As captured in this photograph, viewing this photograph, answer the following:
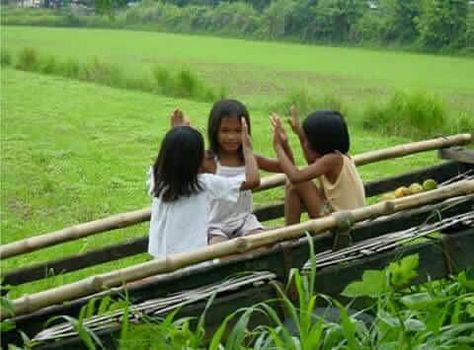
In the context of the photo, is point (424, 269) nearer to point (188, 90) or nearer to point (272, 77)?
point (188, 90)

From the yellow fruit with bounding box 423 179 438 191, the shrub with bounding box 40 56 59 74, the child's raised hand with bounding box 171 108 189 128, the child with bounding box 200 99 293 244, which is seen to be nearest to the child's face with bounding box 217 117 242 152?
the child with bounding box 200 99 293 244

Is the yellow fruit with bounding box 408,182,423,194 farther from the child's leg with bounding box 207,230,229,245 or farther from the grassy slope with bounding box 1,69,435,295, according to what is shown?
the grassy slope with bounding box 1,69,435,295

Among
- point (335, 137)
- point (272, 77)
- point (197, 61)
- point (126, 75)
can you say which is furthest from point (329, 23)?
point (335, 137)

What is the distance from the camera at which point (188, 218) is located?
3.19 metres

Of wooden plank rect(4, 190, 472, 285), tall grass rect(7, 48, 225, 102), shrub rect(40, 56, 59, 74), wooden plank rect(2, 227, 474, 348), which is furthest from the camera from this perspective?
shrub rect(40, 56, 59, 74)

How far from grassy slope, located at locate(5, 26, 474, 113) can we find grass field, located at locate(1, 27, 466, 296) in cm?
3

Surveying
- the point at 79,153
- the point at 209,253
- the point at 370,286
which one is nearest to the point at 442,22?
the point at 79,153

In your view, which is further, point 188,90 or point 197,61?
point 197,61

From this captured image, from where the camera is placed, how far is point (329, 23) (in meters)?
29.8

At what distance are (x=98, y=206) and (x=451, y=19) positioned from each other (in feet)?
61.5

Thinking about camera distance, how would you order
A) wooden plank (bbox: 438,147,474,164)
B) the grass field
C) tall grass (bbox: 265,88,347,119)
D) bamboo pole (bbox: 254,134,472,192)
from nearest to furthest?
wooden plank (bbox: 438,147,474,164) → bamboo pole (bbox: 254,134,472,192) → the grass field → tall grass (bbox: 265,88,347,119)

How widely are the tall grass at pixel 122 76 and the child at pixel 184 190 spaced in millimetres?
10765

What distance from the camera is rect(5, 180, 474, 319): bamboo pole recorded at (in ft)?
7.52

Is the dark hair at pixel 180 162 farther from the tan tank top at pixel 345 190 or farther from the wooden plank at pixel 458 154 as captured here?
the wooden plank at pixel 458 154
